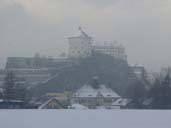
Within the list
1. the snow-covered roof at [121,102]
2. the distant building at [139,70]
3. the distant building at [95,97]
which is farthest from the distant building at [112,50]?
the snow-covered roof at [121,102]

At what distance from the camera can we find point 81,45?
56.4 meters

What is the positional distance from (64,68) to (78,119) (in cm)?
3660

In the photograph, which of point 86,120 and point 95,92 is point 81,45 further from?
point 86,120

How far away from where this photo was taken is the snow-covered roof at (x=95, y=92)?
38.0 m

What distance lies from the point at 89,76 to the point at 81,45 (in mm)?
11624

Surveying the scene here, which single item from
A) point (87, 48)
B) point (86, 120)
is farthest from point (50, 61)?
point (86, 120)

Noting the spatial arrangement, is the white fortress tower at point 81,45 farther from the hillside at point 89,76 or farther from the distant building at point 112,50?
the hillside at point 89,76

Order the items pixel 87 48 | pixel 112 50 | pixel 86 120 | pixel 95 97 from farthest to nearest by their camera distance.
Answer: pixel 112 50 → pixel 87 48 → pixel 95 97 → pixel 86 120

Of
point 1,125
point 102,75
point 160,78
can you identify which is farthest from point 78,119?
point 102,75

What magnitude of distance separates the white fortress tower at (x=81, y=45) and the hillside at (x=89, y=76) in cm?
489

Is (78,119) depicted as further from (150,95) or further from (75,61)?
(75,61)

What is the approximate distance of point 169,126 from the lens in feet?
28.7

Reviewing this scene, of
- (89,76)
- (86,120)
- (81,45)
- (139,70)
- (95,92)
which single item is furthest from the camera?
(81,45)

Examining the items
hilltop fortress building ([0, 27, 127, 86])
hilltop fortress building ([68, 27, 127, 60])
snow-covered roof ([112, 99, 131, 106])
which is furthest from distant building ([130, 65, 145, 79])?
snow-covered roof ([112, 99, 131, 106])
